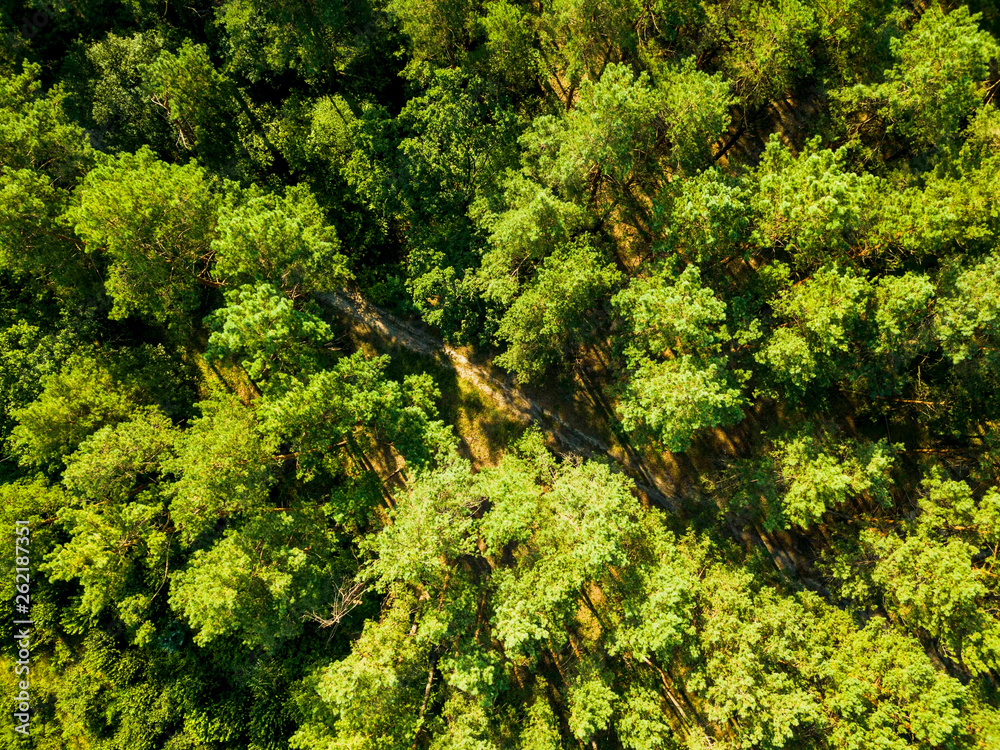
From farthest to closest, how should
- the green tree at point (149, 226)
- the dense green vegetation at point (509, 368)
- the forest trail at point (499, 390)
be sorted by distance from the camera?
the forest trail at point (499, 390) < the green tree at point (149, 226) < the dense green vegetation at point (509, 368)

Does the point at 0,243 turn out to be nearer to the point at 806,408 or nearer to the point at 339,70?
the point at 339,70

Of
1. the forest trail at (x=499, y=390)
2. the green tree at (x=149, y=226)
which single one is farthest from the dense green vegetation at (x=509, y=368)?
the forest trail at (x=499, y=390)

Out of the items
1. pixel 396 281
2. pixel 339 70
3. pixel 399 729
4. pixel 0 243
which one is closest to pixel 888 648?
pixel 399 729

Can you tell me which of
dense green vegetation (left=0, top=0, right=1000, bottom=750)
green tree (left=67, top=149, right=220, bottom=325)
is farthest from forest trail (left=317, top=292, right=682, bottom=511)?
green tree (left=67, top=149, right=220, bottom=325)

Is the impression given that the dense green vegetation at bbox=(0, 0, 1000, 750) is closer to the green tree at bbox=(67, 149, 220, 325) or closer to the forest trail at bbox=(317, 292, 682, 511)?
the green tree at bbox=(67, 149, 220, 325)

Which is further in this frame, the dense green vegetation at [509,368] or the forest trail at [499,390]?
the forest trail at [499,390]

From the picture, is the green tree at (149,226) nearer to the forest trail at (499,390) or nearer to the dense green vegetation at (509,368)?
the dense green vegetation at (509,368)
